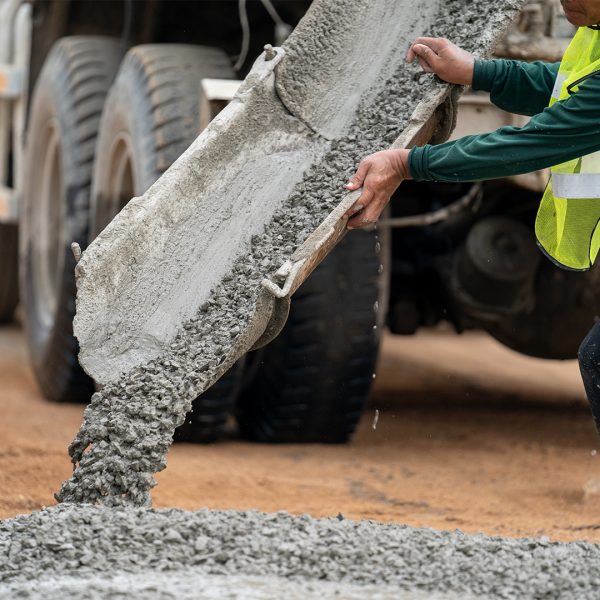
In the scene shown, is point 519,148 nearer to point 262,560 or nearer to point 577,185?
point 577,185

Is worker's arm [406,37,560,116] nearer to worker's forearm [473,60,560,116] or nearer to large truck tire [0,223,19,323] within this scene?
worker's forearm [473,60,560,116]

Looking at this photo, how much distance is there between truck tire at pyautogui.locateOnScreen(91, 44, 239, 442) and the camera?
572cm

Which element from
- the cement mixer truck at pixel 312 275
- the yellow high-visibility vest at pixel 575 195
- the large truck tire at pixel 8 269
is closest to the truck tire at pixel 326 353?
the cement mixer truck at pixel 312 275

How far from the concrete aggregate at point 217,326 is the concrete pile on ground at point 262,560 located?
0.82 ft

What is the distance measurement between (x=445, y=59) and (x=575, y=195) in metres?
0.60

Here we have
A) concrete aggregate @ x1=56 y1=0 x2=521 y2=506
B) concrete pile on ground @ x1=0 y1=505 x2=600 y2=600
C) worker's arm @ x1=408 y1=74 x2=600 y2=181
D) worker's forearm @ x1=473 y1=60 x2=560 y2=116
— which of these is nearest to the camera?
concrete pile on ground @ x1=0 y1=505 x2=600 y2=600

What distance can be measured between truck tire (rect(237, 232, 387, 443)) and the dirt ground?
16 cm

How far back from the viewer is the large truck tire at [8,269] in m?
9.34

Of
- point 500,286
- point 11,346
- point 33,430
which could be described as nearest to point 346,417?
point 500,286

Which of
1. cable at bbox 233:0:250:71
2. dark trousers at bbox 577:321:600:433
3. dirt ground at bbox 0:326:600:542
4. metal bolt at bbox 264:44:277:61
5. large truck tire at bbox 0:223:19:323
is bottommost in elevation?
large truck tire at bbox 0:223:19:323

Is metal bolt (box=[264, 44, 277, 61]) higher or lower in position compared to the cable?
higher

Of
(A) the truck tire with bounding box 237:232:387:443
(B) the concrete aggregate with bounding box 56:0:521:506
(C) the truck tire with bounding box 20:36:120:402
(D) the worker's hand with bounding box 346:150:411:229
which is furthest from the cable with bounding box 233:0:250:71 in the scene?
(D) the worker's hand with bounding box 346:150:411:229

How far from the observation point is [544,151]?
12.6 ft

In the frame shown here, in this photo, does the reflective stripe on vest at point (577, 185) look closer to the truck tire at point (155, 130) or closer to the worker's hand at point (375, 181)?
the worker's hand at point (375, 181)
